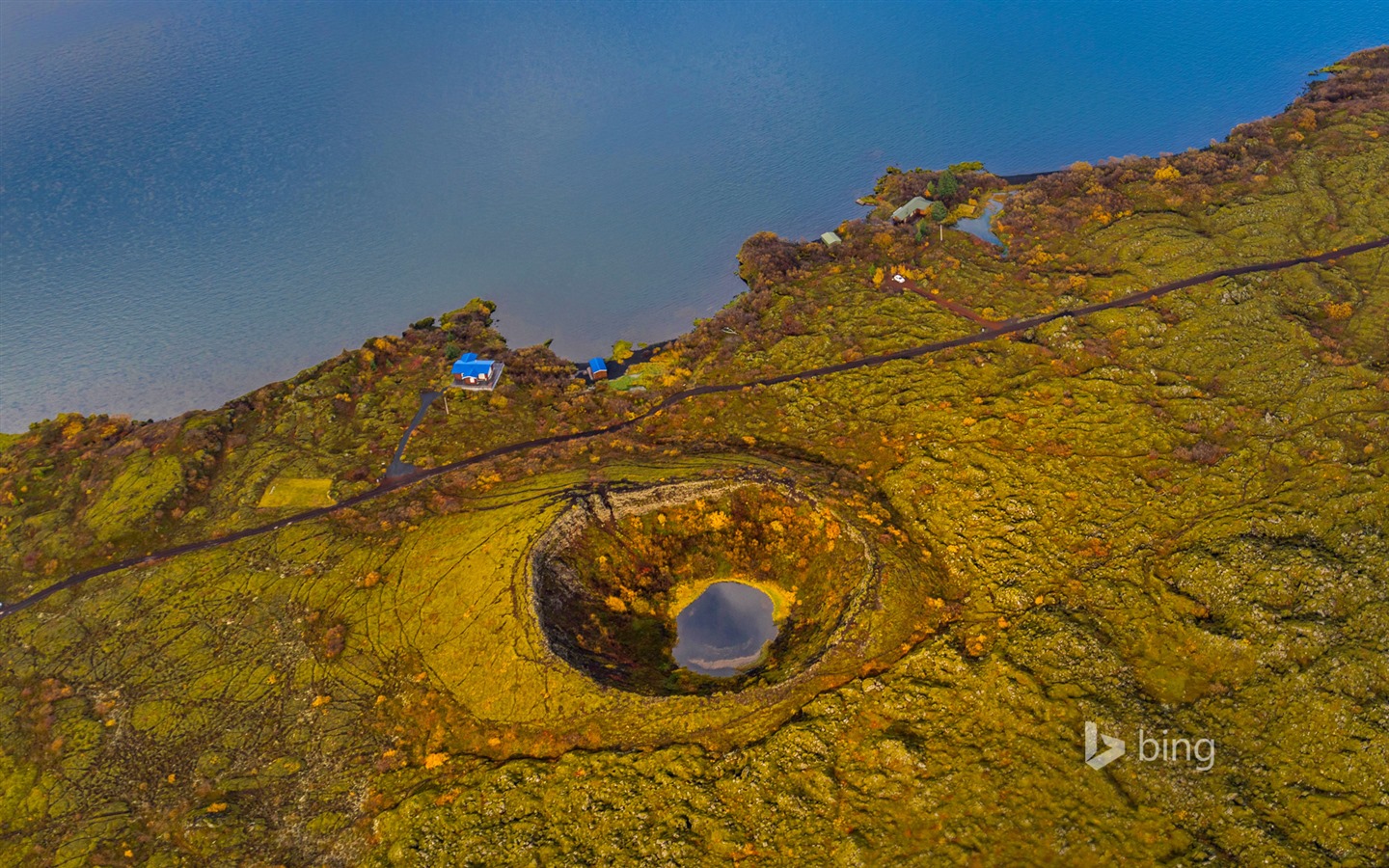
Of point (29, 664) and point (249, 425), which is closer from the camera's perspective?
point (29, 664)

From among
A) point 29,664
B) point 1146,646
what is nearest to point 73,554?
point 29,664

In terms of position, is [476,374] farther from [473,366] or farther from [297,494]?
[297,494]

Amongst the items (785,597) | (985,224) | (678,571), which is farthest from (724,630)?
(985,224)

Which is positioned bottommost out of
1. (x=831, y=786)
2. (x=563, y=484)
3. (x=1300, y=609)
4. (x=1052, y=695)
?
(x=831, y=786)

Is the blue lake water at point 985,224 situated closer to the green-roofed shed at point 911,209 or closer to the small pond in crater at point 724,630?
the green-roofed shed at point 911,209

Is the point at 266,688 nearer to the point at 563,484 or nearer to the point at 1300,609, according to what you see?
the point at 563,484

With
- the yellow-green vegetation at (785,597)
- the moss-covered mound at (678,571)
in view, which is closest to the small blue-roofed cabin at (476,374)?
the yellow-green vegetation at (785,597)

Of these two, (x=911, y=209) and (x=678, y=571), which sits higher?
(x=911, y=209)
